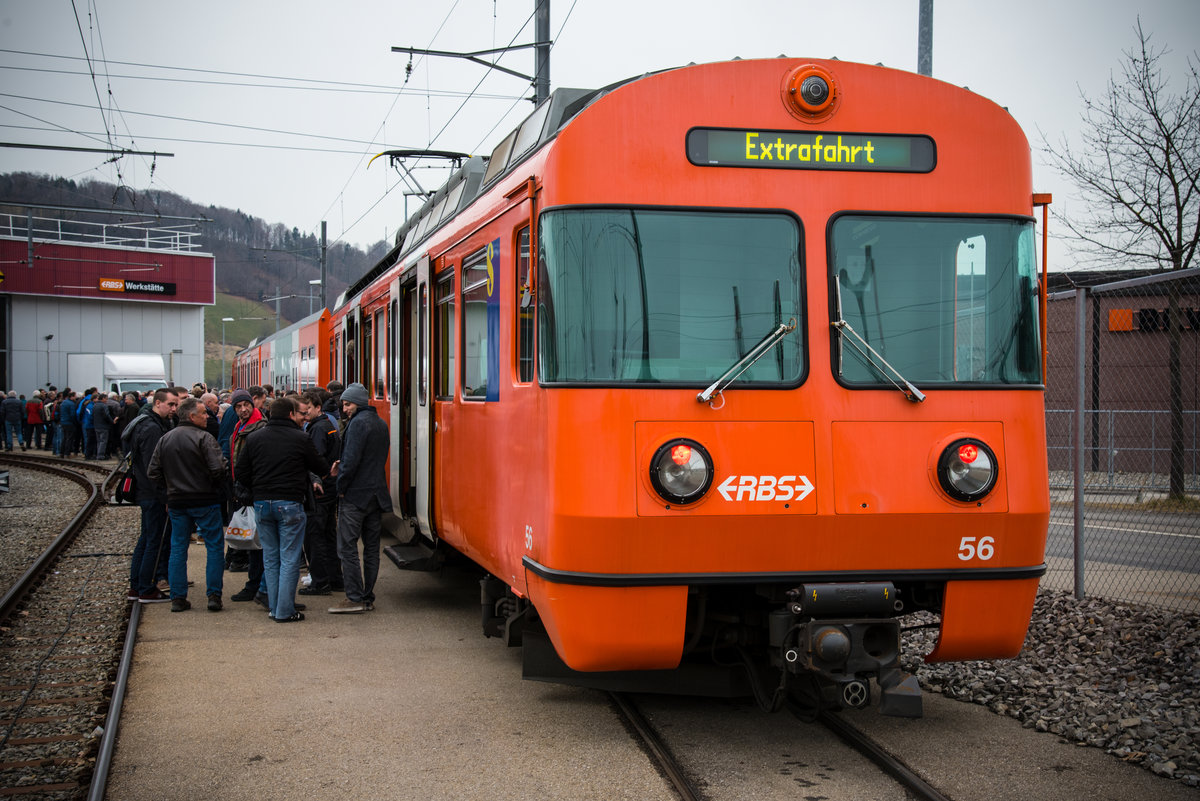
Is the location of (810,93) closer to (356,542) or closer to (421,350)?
(421,350)

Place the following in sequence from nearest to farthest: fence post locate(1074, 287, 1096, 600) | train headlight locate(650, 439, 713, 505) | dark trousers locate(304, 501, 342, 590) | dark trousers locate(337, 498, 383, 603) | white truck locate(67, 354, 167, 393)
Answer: train headlight locate(650, 439, 713, 505) → fence post locate(1074, 287, 1096, 600) → dark trousers locate(337, 498, 383, 603) → dark trousers locate(304, 501, 342, 590) → white truck locate(67, 354, 167, 393)

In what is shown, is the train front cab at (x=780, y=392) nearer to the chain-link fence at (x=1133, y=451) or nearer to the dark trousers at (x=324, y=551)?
the chain-link fence at (x=1133, y=451)

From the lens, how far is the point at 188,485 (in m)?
8.68

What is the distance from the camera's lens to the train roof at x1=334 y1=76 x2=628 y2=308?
557 cm

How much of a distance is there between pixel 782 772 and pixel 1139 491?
839 cm

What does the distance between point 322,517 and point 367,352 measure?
2.81 meters

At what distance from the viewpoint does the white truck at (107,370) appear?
35.6 meters

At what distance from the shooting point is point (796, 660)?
192 inches

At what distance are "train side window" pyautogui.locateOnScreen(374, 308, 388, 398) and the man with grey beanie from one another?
1352 millimetres

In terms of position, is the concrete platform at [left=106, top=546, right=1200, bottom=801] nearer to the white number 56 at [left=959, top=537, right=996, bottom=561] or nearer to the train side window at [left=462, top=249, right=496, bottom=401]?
the white number 56 at [left=959, top=537, right=996, bottom=561]

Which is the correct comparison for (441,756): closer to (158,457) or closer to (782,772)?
(782,772)

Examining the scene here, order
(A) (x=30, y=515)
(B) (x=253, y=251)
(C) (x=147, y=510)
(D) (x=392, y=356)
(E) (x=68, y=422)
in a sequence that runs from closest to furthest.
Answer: (C) (x=147, y=510)
(D) (x=392, y=356)
(A) (x=30, y=515)
(E) (x=68, y=422)
(B) (x=253, y=251)

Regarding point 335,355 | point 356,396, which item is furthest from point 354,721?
point 335,355

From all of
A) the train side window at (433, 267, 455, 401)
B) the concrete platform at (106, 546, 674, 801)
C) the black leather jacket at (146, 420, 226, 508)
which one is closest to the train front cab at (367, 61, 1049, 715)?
the concrete platform at (106, 546, 674, 801)
